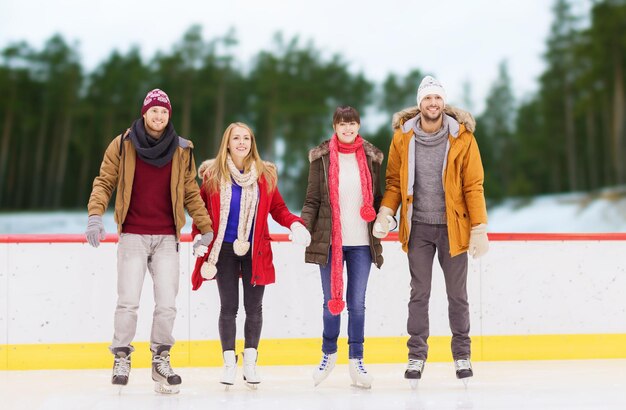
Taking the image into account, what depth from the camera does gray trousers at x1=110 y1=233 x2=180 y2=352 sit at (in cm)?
340

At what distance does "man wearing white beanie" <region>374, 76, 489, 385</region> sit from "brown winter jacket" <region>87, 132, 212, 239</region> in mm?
852

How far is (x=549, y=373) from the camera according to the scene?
4.12 metres

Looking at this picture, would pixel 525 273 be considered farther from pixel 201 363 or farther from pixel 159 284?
pixel 159 284

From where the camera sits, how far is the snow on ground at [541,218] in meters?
27.4

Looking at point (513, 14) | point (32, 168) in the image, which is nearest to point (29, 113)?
point (32, 168)

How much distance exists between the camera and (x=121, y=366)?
342 centimetres

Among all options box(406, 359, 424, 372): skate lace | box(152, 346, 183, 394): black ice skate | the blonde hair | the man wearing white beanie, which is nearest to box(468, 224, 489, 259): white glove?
the man wearing white beanie

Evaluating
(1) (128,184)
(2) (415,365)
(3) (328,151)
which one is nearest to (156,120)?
(1) (128,184)

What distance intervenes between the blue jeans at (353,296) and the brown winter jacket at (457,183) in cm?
24

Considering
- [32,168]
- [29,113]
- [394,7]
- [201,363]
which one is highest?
[394,7]

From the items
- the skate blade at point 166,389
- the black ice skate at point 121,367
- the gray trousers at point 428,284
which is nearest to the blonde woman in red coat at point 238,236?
the skate blade at point 166,389

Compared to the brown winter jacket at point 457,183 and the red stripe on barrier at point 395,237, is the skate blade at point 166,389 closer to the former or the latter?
the red stripe on barrier at point 395,237

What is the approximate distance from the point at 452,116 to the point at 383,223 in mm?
614

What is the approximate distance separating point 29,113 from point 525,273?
34558mm
